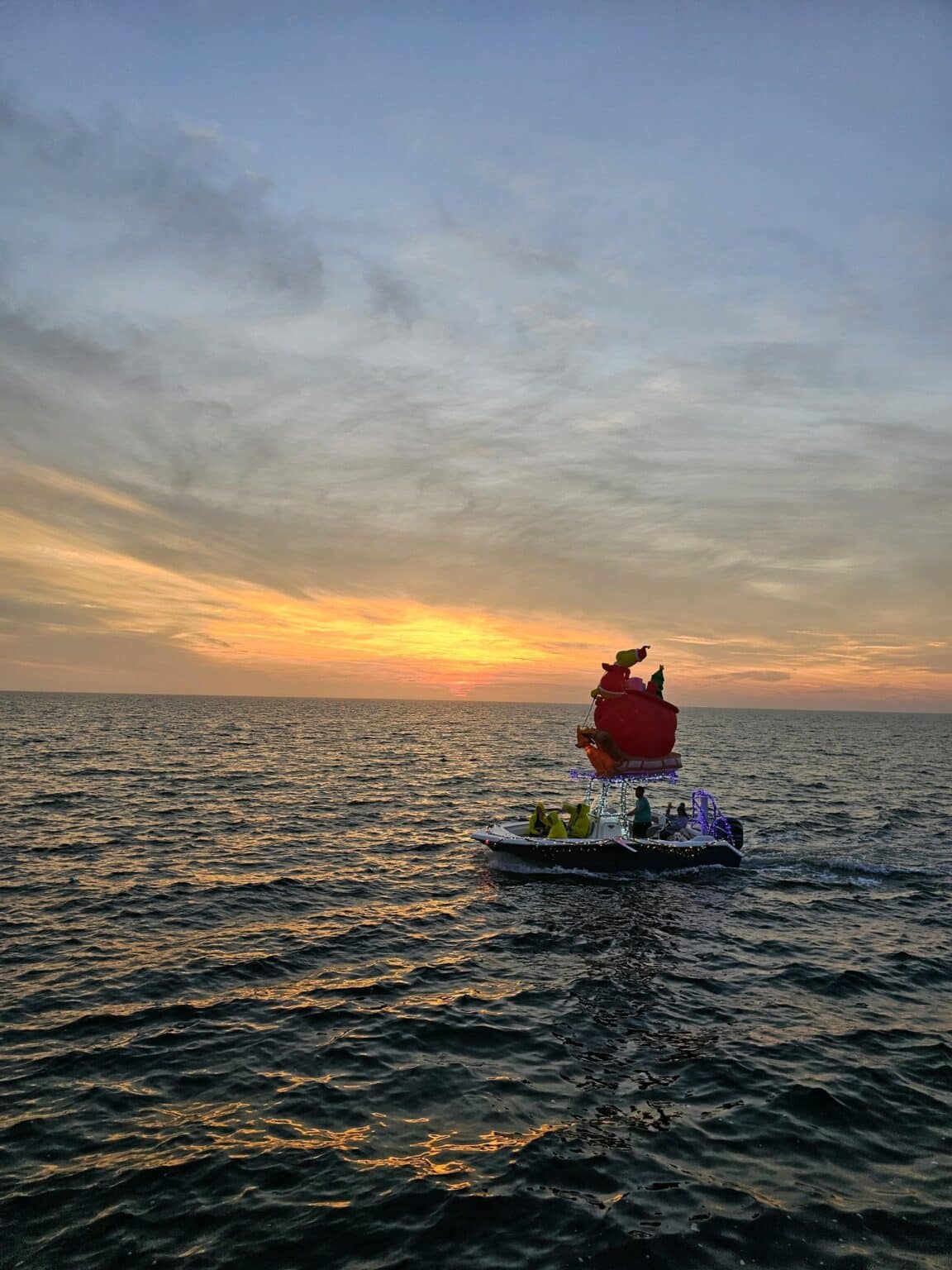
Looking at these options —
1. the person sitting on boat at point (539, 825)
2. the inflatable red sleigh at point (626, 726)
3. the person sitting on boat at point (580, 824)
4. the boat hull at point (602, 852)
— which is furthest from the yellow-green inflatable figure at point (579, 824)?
the inflatable red sleigh at point (626, 726)

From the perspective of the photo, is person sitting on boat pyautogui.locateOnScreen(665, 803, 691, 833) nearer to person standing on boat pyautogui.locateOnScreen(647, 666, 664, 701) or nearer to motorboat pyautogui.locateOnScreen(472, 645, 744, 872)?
motorboat pyautogui.locateOnScreen(472, 645, 744, 872)

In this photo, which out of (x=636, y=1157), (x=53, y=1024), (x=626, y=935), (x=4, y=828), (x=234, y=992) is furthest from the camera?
(x=4, y=828)

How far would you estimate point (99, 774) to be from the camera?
48.6 metres

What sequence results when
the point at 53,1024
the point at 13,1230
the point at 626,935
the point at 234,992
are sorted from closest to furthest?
the point at 13,1230 → the point at 53,1024 → the point at 234,992 → the point at 626,935

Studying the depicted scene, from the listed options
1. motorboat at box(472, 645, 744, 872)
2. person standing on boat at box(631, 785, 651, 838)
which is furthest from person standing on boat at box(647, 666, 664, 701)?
person standing on boat at box(631, 785, 651, 838)

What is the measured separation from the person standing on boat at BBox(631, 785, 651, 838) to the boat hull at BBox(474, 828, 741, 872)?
1.22 m

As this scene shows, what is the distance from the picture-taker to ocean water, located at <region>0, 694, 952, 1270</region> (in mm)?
8844

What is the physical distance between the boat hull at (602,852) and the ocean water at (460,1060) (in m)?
0.54

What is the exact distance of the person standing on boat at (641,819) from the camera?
89.5ft

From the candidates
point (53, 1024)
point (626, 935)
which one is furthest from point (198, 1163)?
point (626, 935)

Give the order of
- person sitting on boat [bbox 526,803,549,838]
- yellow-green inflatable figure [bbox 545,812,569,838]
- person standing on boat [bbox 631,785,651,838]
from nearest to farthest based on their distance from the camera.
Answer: yellow-green inflatable figure [bbox 545,812,569,838] < person sitting on boat [bbox 526,803,549,838] < person standing on boat [bbox 631,785,651,838]

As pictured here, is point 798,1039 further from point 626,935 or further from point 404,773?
point 404,773

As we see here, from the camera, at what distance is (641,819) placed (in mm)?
27406

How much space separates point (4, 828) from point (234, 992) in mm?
20730
